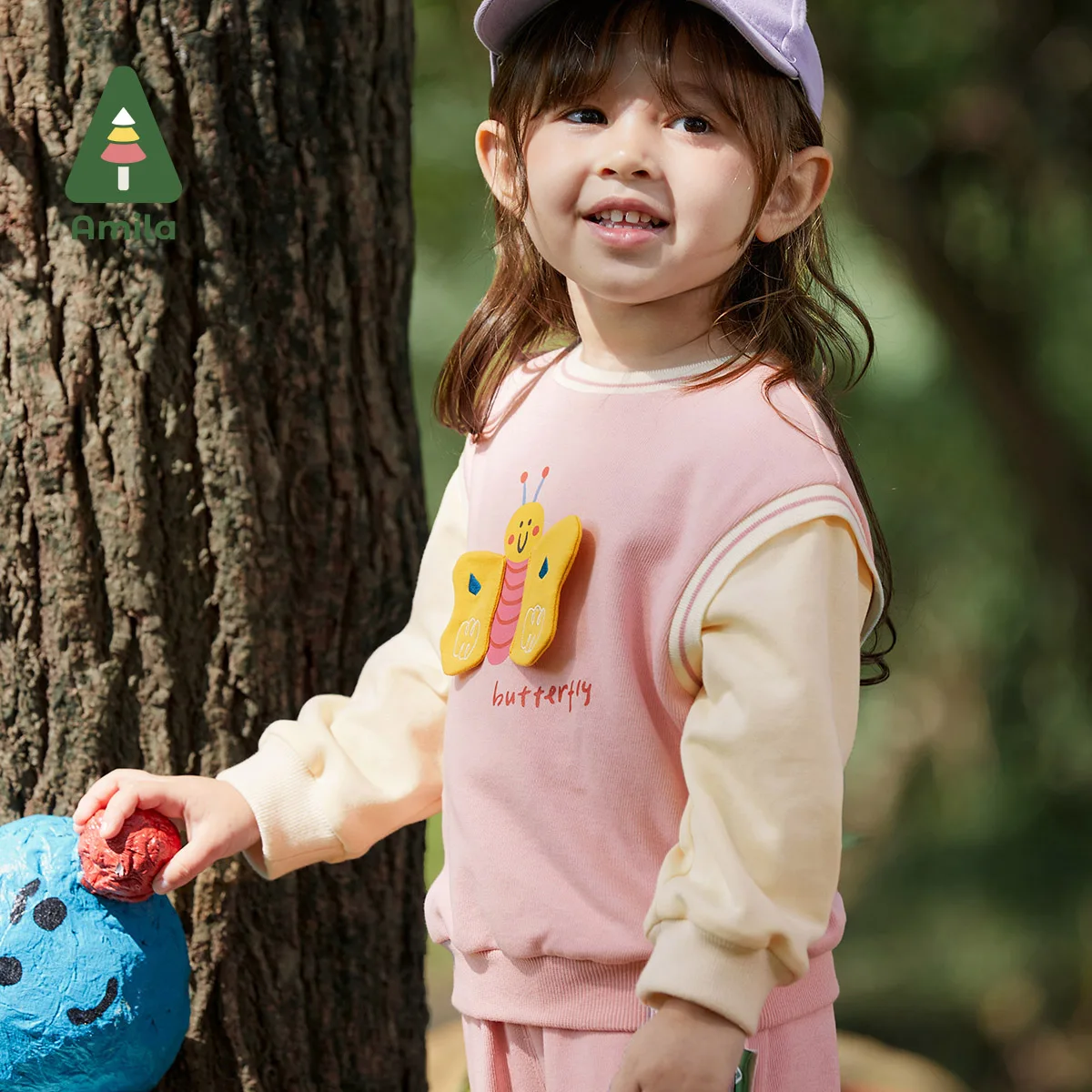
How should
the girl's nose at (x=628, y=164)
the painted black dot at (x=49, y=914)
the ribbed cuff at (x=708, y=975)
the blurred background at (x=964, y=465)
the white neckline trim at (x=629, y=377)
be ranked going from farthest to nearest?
the blurred background at (x=964, y=465) → the painted black dot at (x=49, y=914) → the white neckline trim at (x=629, y=377) → the girl's nose at (x=628, y=164) → the ribbed cuff at (x=708, y=975)

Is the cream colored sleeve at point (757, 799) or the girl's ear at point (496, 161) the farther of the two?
the girl's ear at point (496, 161)

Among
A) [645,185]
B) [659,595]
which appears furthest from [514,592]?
[645,185]

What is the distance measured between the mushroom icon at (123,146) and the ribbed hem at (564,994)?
1.12m

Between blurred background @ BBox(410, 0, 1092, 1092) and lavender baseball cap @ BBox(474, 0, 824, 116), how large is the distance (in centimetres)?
312

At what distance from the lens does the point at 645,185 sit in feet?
4.52

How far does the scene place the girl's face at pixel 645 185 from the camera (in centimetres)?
137

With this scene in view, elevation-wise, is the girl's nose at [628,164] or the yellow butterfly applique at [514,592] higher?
the girl's nose at [628,164]

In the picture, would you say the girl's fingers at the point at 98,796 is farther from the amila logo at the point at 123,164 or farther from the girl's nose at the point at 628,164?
the girl's nose at the point at 628,164

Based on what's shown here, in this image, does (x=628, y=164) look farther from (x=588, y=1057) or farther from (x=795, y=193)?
(x=588, y=1057)

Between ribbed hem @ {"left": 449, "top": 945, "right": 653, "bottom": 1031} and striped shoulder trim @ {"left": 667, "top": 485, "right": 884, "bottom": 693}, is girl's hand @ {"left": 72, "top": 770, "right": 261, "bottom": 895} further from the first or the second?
striped shoulder trim @ {"left": 667, "top": 485, "right": 884, "bottom": 693}

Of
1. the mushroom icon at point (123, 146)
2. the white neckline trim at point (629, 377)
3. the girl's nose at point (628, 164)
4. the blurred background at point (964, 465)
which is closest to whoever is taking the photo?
the girl's nose at point (628, 164)

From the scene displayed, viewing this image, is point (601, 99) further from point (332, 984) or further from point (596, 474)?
point (332, 984)

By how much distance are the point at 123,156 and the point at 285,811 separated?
2.91ft

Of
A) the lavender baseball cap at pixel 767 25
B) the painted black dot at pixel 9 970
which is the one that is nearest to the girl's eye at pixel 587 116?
the lavender baseball cap at pixel 767 25
